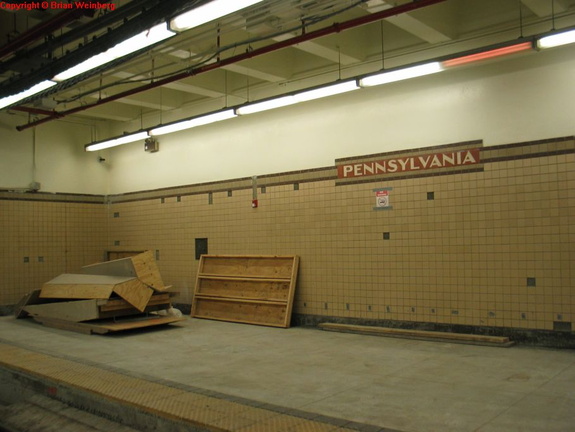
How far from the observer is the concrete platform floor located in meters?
4.20

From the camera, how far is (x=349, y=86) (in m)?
6.94

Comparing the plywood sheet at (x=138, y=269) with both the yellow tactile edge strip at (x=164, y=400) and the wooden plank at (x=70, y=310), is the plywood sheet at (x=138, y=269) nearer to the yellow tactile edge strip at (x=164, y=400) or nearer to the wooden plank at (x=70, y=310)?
the wooden plank at (x=70, y=310)

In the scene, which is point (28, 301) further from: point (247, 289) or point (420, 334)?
point (420, 334)

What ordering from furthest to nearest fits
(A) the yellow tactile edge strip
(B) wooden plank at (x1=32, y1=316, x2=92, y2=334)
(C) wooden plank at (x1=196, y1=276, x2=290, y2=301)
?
1. (C) wooden plank at (x1=196, y1=276, x2=290, y2=301)
2. (B) wooden plank at (x1=32, y1=316, x2=92, y2=334)
3. (A) the yellow tactile edge strip

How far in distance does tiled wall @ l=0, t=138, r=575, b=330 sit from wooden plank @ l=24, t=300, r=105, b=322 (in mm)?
2547

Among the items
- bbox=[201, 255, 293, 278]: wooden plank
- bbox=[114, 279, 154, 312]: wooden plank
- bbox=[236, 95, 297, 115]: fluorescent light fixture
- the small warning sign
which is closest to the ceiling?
bbox=[236, 95, 297, 115]: fluorescent light fixture

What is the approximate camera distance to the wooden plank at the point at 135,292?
8.34 metres

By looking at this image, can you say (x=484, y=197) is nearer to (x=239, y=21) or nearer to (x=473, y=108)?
(x=473, y=108)

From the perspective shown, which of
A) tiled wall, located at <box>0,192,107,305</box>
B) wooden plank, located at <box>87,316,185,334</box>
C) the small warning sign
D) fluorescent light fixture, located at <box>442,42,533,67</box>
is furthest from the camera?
tiled wall, located at <box>0,192,107,305</box>

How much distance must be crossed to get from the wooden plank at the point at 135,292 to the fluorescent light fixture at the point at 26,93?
9.98 ft

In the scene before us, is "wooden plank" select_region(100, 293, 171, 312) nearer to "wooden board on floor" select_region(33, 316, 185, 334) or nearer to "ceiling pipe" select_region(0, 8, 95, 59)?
"wooden board on floor" select_region(33, 316, 185, 334)

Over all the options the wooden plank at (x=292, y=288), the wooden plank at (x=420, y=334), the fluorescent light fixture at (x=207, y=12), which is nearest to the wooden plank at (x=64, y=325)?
the wooden plank at (x=292, y=288)

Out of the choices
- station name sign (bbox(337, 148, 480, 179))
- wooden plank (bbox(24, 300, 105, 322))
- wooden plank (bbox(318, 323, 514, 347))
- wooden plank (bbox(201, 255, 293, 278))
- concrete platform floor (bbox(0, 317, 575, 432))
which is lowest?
concrete platform floor (bbox(0, 317, 575, 432))

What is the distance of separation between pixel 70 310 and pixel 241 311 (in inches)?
109
